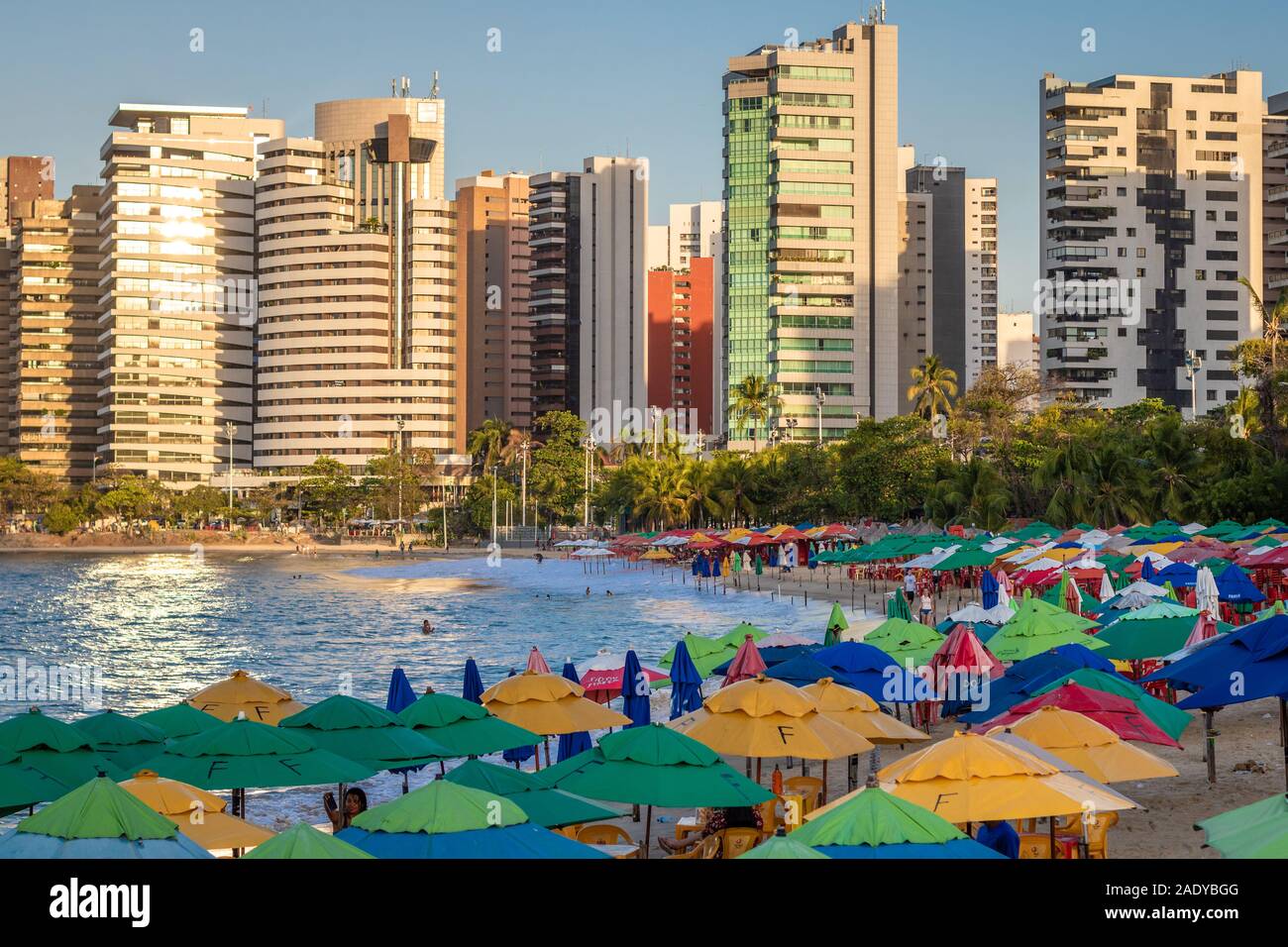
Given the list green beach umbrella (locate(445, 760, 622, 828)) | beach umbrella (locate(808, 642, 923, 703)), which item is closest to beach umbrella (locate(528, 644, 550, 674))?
beach umbrella (locate(808, 642, 923, 703))

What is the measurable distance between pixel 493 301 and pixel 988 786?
16772 centimetres

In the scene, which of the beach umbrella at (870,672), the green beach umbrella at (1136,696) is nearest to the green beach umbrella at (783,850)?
the green beach umbrella at (1136,696)

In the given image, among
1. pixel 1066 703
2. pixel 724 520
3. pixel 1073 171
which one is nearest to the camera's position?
pixel 1066 703

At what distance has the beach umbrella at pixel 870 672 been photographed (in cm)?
2058

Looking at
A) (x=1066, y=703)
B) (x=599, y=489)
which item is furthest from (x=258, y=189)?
(x=1066, y=703)

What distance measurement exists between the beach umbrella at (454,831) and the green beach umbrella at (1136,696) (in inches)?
320

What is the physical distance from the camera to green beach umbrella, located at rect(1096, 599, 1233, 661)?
21547 millimetres

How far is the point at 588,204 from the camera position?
18712cm

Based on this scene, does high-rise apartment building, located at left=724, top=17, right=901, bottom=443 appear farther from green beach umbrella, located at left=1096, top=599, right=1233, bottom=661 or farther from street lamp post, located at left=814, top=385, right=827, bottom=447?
green beach umbrella, located at left=1096, top=599, right=1233, bottom=661

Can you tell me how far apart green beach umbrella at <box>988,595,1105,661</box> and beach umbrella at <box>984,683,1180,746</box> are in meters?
6.90

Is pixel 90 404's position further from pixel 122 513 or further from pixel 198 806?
pixel 198 806

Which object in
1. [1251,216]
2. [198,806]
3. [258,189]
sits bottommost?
[198,806]
